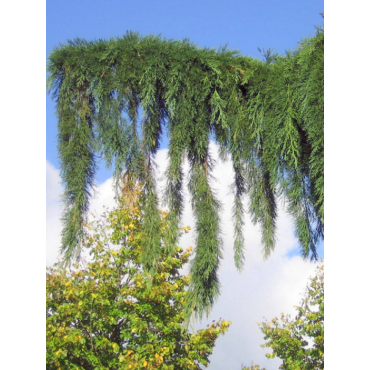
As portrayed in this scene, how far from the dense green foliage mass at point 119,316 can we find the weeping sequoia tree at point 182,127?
3.84 ft

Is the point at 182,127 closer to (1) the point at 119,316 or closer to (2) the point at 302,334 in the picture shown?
(1) the point at 119,316

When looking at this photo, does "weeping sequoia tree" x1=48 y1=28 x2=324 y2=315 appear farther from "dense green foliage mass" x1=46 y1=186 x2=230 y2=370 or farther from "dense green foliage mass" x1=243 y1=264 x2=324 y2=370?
"dense green foliage mass" x1=243 y1=264 x2=324 y2=370

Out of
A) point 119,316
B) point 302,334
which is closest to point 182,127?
point 119,316

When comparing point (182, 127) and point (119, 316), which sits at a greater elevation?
point (182, 127)

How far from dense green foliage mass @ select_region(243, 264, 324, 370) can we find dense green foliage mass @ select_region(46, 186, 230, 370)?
3.42ft

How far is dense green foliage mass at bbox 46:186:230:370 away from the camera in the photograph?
11.5 feet

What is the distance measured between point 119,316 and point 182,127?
84.7 inches

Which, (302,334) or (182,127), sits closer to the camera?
(182,127)

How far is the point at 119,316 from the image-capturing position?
12.4ft

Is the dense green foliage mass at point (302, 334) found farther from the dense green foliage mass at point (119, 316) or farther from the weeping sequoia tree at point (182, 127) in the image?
the weeping sequoia tree at point (182, 127)

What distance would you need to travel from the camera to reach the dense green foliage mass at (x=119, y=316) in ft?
11.5
